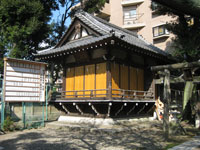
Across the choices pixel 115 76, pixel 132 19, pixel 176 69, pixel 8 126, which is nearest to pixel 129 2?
pixel 132 19

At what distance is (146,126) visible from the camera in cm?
1272

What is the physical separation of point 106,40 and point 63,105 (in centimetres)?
633

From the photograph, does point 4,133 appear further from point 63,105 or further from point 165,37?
point 165,37

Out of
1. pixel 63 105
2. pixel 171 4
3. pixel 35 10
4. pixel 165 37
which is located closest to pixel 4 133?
pixel 63 105

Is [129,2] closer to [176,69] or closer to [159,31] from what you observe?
[159,31]

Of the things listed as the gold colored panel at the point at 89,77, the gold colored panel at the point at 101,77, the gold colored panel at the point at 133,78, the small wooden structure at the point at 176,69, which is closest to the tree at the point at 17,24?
the gold colored panel at the point at 89,77

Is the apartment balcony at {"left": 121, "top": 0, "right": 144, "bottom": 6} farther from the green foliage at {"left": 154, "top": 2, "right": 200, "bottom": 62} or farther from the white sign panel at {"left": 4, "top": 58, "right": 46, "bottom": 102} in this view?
the white sign panel at {"left": 4, "top": 58, "right": 46, "bottom": 102}

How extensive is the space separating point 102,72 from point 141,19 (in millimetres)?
23200

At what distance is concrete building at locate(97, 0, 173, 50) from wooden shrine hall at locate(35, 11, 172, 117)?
1546 cm

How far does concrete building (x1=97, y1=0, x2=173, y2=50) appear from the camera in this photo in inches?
1203

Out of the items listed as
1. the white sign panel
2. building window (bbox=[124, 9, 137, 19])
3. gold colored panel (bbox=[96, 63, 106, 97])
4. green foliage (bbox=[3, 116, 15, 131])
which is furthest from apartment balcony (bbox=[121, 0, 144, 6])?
green foliage (bbox=[3, 116, 15, 131])

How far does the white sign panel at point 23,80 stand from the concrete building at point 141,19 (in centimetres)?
2300

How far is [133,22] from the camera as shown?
33562 millimetres

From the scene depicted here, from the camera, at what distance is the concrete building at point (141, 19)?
30547 millimetres
